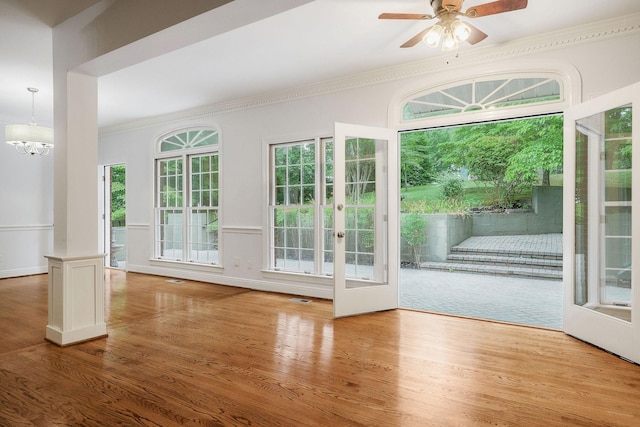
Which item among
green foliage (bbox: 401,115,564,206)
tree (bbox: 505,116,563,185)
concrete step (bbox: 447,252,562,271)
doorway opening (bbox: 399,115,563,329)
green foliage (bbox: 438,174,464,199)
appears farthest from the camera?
green foliage (bbox: 438,174,464,199)

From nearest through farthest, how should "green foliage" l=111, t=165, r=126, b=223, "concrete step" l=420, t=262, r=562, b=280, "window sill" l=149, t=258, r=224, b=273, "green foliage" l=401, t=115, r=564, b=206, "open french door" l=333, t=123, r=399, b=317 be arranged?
"open french door" l=333, t=123, r=399, b=317, "window sill" l=149, t=258, r=224, b=273, "concrete step" l=420, t=262, r=562, b=280, "green foliage" l=111, t=165, r=126, b=223, "green foliage" l=401, t=115, r=564, b=206

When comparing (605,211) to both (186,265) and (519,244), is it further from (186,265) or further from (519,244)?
(519,244)

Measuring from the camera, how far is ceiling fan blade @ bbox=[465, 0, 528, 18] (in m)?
2.52

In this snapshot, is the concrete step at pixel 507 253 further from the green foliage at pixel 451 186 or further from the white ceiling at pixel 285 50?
the white ceiling at pixel 285 50

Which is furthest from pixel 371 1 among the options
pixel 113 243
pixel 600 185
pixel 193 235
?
pixel 113 243

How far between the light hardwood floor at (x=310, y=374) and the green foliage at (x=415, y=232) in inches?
209

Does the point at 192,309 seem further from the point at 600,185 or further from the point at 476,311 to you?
the point at 600,185

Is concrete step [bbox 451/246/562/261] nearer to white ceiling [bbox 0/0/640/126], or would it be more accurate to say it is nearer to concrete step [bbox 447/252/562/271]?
concrete step [bbox 447/252/562/271]

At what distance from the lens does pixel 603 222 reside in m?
3.24

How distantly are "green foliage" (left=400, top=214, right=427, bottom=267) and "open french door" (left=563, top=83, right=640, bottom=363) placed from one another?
227 inches

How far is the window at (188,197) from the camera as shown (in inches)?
245

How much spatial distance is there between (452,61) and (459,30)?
144 cm

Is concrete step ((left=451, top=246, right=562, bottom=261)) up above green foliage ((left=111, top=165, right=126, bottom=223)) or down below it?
below

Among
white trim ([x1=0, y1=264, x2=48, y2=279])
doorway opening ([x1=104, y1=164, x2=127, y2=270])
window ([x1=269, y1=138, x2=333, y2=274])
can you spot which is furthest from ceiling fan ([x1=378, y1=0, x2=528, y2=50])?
white trim ([x1=0, y1=264, x2=48, y2=279])
